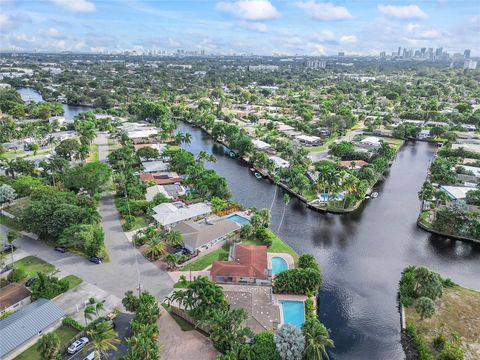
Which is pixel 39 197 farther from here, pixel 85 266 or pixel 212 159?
pixel 212 159

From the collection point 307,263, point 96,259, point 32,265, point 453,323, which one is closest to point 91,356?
point 96,259

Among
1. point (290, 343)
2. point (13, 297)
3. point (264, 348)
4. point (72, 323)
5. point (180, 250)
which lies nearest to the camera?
point (290, 343)

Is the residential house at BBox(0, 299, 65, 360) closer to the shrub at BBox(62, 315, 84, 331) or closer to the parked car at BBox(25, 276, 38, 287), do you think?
the shrub at BBox(62, 315, 84, 331)

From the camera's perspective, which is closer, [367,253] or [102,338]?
[102,338]

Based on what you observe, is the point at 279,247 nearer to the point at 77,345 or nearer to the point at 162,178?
the point at 77,345

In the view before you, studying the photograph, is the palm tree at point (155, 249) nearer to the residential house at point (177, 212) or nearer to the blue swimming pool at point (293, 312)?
the residential house at point (177, 212)
